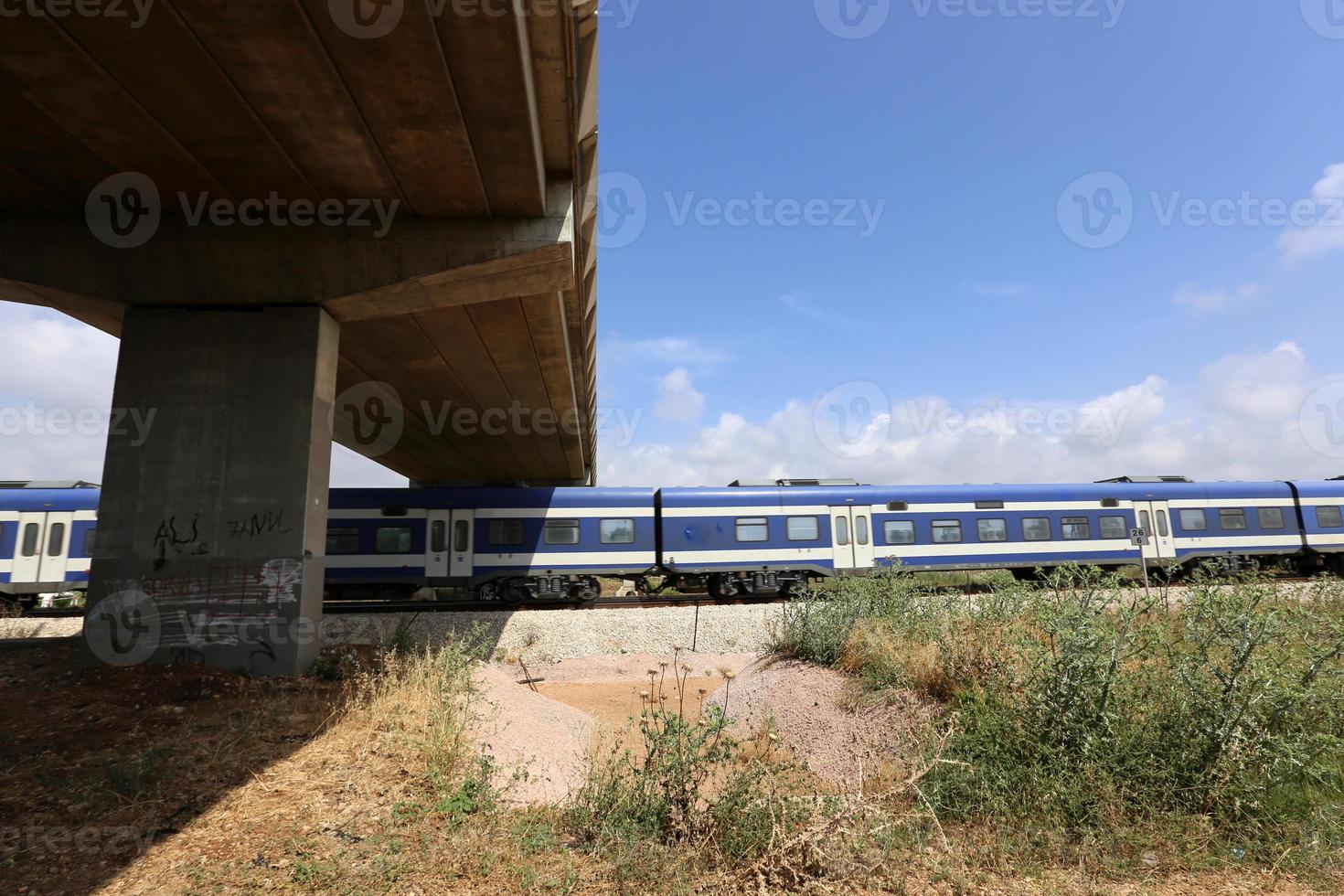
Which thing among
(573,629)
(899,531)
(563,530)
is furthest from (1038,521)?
(573,629)

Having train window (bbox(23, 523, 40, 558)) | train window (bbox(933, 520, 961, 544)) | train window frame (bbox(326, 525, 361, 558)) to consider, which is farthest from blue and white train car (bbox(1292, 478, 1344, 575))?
train window (bbox(23, 523, 40, 558))

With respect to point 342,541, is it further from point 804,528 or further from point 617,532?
point 804,528

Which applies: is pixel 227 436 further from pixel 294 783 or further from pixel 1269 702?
pixel 1269 702

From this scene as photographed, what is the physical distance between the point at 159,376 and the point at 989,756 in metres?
11.4

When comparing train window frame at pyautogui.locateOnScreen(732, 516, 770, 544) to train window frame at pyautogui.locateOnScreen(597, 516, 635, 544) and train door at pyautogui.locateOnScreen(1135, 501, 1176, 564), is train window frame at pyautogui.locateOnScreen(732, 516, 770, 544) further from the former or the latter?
train door at pyautogui.locateOnScreen(1135, 501, 1176, 564)

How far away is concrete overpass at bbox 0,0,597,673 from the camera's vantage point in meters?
6.47

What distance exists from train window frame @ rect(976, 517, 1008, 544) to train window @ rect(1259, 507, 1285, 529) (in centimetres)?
898

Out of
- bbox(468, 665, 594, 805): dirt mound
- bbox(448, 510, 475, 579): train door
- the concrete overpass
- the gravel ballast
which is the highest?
the concrete overpass

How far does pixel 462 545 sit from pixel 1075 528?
1795 centimetres

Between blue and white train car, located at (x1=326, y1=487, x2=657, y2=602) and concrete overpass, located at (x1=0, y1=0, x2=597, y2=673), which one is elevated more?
concrete overpass, located at (x1=0, y1=0, x2=597, y2=673)

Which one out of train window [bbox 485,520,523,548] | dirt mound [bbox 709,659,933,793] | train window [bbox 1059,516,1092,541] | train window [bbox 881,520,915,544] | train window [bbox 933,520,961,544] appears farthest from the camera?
train window [bbox 1059,516,1092,541]

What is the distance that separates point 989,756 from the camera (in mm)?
6391

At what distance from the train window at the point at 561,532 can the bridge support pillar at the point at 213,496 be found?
353 inches

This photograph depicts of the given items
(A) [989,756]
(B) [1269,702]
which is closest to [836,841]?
(A) [989,756]
